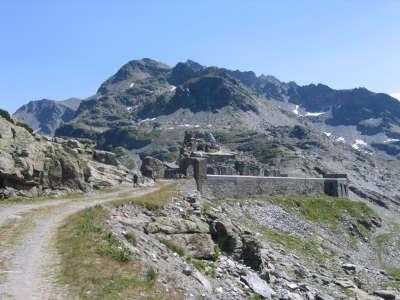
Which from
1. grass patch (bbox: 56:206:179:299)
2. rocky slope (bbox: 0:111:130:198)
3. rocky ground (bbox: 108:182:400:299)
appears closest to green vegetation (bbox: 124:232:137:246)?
rocky ground (bbox: 108:182:400:299)

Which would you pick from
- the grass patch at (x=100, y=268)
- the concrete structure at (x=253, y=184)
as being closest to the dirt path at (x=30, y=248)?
the grass patch at (x=100, y=268)

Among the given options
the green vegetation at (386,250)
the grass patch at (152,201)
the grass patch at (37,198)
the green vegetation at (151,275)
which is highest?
the grass patch at (37,198)

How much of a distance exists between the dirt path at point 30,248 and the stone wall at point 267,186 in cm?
3089

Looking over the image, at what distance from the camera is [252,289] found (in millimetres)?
31172

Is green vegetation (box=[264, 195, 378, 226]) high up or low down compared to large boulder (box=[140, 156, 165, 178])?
down

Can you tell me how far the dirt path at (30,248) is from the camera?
1977 centimetres

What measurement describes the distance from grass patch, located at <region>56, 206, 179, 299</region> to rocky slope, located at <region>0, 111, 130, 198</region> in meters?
13.1

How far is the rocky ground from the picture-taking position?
28.5 meters

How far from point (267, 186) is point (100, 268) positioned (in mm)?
59852

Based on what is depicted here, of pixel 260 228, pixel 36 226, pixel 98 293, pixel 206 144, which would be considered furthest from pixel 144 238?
pixel 206 144

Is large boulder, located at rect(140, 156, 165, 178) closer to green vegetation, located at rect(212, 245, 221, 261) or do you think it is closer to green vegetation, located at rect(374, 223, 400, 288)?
green vegetation, located at rect(374, 223, 400, 288)

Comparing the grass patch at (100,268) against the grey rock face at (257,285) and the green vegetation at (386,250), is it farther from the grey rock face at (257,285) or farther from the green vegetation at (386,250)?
the green vegetation at (386,250)

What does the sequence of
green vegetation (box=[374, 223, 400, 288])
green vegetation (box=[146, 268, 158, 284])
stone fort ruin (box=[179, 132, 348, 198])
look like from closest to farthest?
green vegetation (box=[146, 268, 158, 284]) < green vegetation (box=[374, 223, 400, 288]) < stone fort ruin (box=[179, 132, 348, 198])

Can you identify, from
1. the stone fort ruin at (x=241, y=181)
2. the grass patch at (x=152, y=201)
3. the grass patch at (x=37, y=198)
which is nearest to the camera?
the grass patch at (x=37, y=198)
